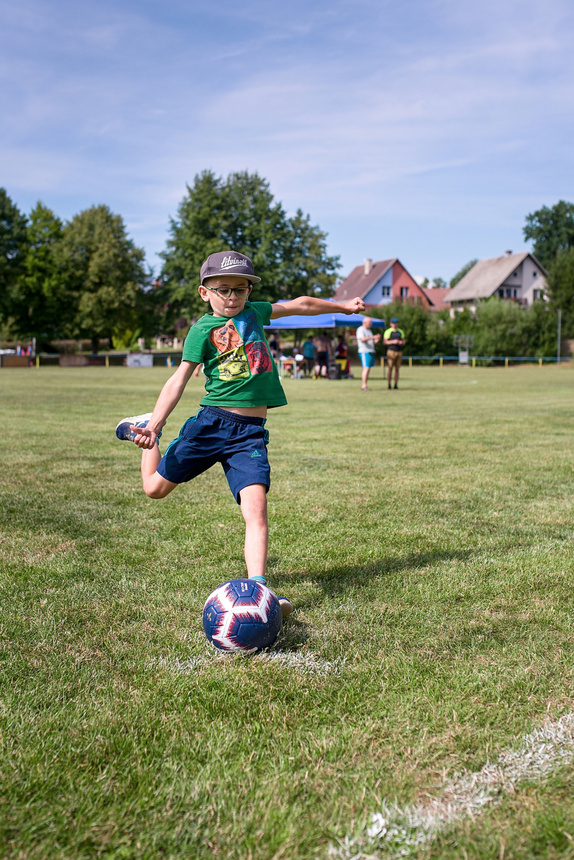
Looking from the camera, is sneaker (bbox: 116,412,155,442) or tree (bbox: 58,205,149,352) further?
tree (bbox: 58,205,149,352)

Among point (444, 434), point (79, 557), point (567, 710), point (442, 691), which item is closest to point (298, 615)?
point (442, 691)

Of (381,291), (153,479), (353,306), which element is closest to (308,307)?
(353,306)

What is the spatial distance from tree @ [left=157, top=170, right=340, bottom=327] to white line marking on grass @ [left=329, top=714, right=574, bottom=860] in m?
59.3

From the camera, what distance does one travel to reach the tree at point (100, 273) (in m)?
61.6

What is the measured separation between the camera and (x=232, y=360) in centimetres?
386

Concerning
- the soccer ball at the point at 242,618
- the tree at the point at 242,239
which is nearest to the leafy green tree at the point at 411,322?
the tree at the point at 242,239

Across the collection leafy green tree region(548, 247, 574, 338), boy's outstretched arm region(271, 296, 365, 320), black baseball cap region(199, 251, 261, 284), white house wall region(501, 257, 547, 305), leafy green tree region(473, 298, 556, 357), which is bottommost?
boy's outstretched arm region(271, 296, 365, 320)

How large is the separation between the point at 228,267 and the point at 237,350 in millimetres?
451

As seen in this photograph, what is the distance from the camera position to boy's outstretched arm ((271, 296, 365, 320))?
4.19 m

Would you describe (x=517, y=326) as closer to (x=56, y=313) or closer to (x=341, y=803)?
(x=56, y=313)

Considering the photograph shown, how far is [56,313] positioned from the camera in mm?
61469

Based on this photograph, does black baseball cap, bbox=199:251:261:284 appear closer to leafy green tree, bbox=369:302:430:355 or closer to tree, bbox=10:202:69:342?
leafy green tree, bbox=369:302:430:355

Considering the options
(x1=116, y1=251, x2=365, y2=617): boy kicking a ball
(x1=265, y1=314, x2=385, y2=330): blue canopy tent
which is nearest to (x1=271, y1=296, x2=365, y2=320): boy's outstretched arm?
(x1=116, y1=251, x2=365, y2=617): boy kicking a ball

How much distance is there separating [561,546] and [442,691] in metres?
2.46
